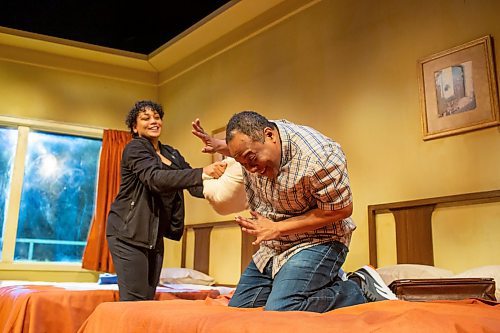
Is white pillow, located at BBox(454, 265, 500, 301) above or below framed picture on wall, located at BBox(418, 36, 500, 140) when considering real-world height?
below

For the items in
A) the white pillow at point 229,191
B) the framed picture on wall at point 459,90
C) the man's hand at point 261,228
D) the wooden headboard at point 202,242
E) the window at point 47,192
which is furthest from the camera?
the window at point 47,192

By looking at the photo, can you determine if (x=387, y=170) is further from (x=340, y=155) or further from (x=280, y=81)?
(x=340, y=155)

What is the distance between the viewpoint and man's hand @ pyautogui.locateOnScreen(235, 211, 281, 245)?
5.70 feet

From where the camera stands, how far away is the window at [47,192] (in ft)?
17.2

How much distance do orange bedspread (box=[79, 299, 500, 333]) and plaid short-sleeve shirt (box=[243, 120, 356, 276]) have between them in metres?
0.32

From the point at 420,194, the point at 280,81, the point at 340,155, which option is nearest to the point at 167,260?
the point at 280,81

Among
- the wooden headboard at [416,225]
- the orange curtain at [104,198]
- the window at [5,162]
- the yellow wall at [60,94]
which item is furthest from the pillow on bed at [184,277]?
the window at [5,162]

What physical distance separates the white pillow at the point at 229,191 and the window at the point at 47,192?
373cm

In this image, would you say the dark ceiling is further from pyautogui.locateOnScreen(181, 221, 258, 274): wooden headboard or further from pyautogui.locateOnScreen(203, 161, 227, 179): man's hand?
pyautogui.locateOnScreen(203, 161, 227, 179): man's hand

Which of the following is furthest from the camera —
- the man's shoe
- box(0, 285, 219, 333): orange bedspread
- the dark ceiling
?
the dark ceiling

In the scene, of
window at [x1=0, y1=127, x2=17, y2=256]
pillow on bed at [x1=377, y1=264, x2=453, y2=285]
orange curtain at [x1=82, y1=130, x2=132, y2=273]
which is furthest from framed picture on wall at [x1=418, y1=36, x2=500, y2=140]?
window at [x1=0, y1=127, x2=17, y2=256]

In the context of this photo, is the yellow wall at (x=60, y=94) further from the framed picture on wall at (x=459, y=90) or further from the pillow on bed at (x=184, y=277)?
the framed picture on wall at (x=459, y=90)

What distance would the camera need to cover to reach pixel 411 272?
273cm

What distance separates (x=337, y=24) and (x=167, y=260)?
2944 mm
